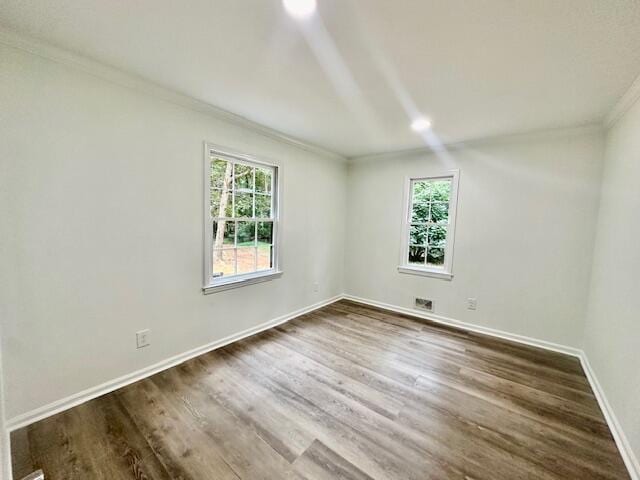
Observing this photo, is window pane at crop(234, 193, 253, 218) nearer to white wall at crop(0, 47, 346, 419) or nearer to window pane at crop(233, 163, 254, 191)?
window pane at crop(233, 163, 254, 191)

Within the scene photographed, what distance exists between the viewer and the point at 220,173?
106 inches

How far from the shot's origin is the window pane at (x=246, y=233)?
2.91 m

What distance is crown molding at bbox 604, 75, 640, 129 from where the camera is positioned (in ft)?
5.98

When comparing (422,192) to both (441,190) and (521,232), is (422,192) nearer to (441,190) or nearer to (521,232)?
(441,190)

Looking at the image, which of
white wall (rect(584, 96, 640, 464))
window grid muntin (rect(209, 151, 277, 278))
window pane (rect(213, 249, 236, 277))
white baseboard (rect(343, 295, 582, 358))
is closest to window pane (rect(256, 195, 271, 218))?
window grid muntin (rect(209, 151, 277, 278))

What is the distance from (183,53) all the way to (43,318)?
194 cm

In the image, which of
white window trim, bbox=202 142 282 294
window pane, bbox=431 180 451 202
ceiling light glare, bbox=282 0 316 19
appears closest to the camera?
ceiling light glare, bbox=282 0 316 19

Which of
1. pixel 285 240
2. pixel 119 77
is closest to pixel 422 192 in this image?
pixel 285 240

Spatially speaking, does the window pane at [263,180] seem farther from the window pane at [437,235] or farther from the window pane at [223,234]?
the window pane at [437,235]

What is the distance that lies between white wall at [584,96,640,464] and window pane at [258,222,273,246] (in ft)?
10.1

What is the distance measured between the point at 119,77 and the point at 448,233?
3.68 meters

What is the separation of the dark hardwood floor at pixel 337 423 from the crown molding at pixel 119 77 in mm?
2311

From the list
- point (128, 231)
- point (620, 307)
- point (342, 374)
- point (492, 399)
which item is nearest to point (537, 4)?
point (620, 307)

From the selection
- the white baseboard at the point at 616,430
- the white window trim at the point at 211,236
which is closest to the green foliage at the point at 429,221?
the white baseboard at the point at 616,430
